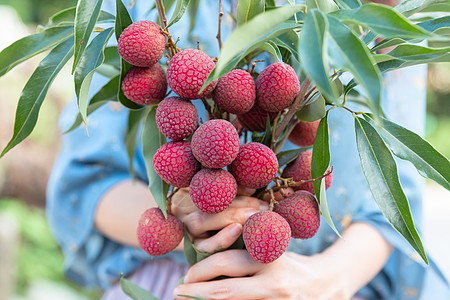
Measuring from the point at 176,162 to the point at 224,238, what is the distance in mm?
82

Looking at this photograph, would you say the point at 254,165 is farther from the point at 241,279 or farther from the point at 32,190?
the point at 32,190

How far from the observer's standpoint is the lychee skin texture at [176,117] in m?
0.27

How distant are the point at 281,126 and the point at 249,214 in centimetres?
7

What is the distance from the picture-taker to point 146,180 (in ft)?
1.94

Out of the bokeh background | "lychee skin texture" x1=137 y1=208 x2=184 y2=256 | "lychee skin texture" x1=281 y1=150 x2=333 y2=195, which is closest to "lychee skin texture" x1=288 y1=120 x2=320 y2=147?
"lychee skin texture" x1=281 y1=150 x2=333 y2=195

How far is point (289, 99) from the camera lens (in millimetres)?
291

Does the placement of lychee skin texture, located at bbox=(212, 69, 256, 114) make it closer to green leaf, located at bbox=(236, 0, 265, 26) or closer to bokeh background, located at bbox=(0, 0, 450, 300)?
green leaf, located at bbox=(236, 0, 265, 26)

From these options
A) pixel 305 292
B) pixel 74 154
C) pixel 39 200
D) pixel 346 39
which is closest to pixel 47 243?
pixel 39 200

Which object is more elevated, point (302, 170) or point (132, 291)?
point (302, 170)

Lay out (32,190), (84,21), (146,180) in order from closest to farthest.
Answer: (84,21)
(146,180)
(32,190)

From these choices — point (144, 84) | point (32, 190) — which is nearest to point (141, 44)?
point (144, 84)

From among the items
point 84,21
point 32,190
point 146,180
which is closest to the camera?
point 84,21

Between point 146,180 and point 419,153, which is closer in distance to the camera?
point 419,153

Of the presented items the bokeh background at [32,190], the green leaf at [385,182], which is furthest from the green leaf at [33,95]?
the bokeh background at [32,190]
